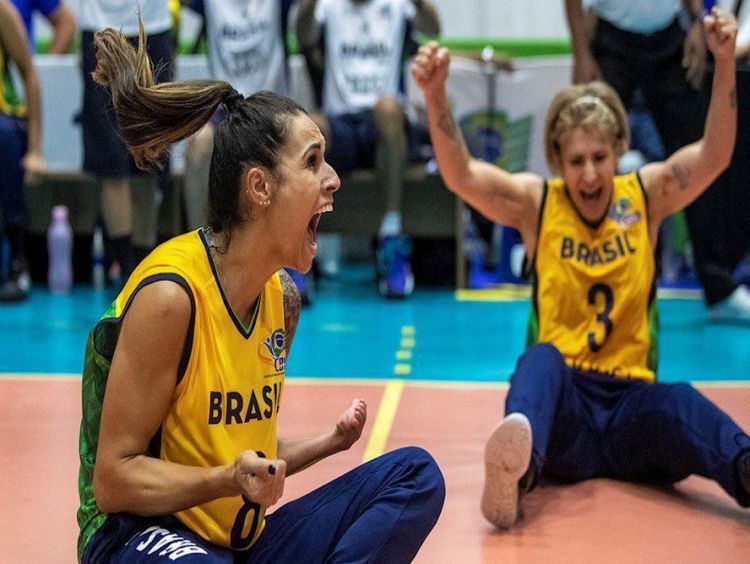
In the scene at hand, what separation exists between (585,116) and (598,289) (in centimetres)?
53

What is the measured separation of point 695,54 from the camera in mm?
6047

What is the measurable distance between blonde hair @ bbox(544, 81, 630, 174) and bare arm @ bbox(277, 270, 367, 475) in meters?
1.46

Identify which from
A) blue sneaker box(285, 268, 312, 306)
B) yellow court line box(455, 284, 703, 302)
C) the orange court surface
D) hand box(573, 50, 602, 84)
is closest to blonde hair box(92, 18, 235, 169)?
the orange court surface

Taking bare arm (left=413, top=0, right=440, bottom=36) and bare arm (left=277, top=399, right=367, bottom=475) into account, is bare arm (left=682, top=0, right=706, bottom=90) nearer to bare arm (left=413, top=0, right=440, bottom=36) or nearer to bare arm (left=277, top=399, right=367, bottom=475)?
bare arm (left=413, top=0, right=440, bottom=36)

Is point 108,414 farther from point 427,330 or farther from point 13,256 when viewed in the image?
point 13,256

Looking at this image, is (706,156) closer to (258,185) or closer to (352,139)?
(258,185)

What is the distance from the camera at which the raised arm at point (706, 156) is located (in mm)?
3803

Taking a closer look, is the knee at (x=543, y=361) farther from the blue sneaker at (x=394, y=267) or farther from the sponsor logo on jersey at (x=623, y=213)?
the blue sneaker at (x=394, y=267)

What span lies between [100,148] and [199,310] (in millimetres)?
4663

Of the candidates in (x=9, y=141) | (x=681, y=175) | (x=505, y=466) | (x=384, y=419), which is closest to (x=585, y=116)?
(x=681, y=175)

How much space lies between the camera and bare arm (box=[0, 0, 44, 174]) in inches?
270

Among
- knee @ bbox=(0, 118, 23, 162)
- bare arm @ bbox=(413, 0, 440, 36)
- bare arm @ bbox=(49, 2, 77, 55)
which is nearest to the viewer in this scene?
knee @ bbox=(0, 118, 23, 162)

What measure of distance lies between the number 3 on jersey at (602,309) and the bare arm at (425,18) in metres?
3.95

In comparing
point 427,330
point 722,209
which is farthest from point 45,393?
point 722,209
